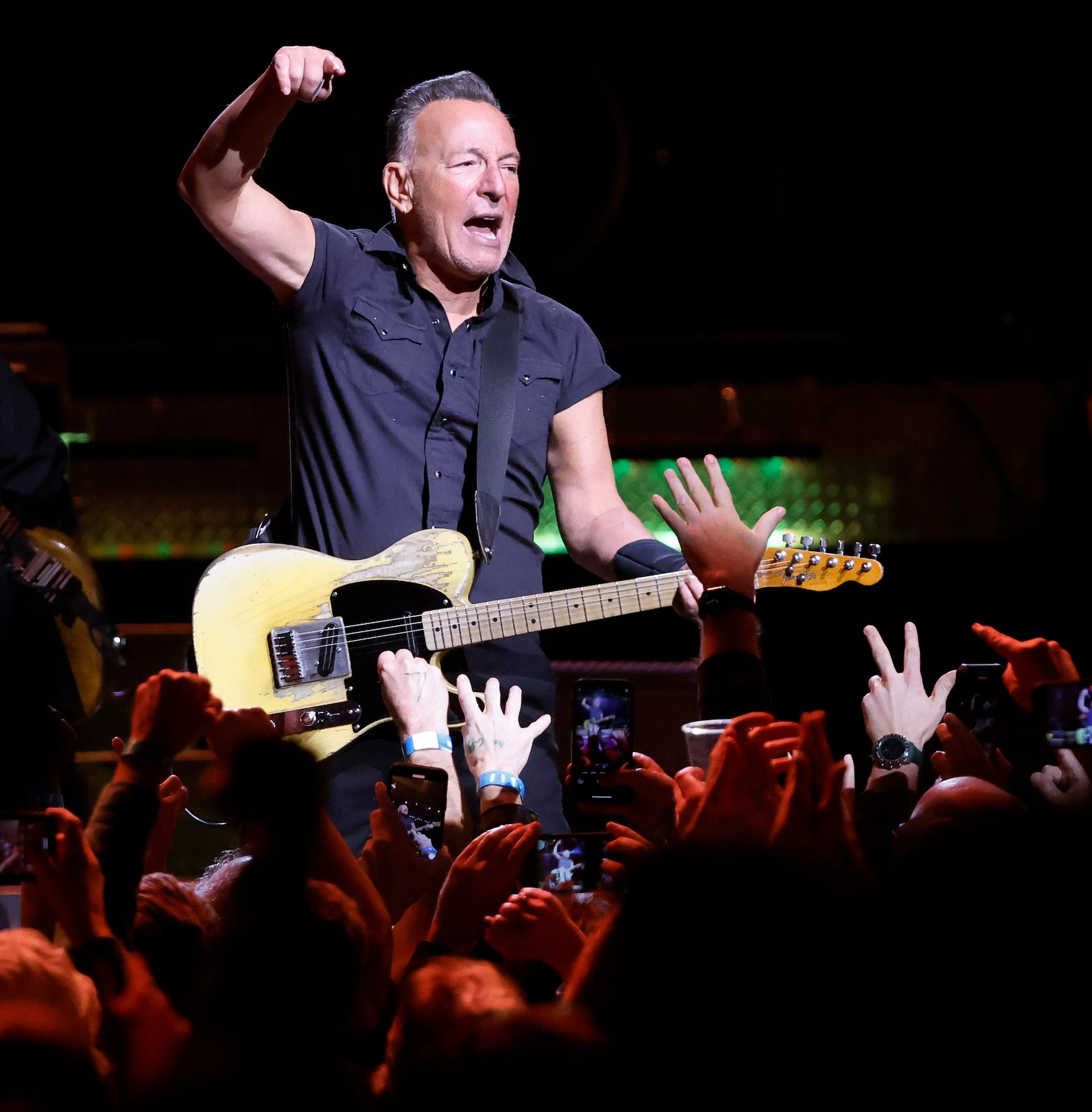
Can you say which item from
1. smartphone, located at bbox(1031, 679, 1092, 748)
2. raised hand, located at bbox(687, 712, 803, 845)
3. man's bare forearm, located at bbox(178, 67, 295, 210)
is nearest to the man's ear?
man's bare forearm, located at bbox(178, 67, 295, 210)

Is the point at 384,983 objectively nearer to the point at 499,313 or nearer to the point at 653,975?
the point at 653,975

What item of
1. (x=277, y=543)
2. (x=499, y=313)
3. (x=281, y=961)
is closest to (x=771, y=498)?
(x=499, y=313)

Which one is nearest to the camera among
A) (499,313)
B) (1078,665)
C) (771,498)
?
(499,313)

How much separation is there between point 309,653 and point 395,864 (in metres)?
0.82

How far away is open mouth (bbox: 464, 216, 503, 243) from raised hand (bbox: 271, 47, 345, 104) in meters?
0.54

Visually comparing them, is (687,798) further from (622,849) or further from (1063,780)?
(1063,780)

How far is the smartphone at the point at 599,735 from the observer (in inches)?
91.5

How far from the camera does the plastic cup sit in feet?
5.96

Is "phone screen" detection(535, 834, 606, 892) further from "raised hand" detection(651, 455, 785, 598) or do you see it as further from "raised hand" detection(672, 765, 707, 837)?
"raised hand" detection(651, 455, 785, 598)

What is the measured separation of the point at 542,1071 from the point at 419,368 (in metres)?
2.02

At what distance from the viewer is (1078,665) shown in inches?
169

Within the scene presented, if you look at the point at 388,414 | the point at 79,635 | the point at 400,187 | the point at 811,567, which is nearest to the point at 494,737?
the point at 388,414

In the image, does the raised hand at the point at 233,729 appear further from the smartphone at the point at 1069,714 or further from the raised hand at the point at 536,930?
the smartphone at the point at 1069,714

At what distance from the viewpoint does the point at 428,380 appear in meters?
2.82
